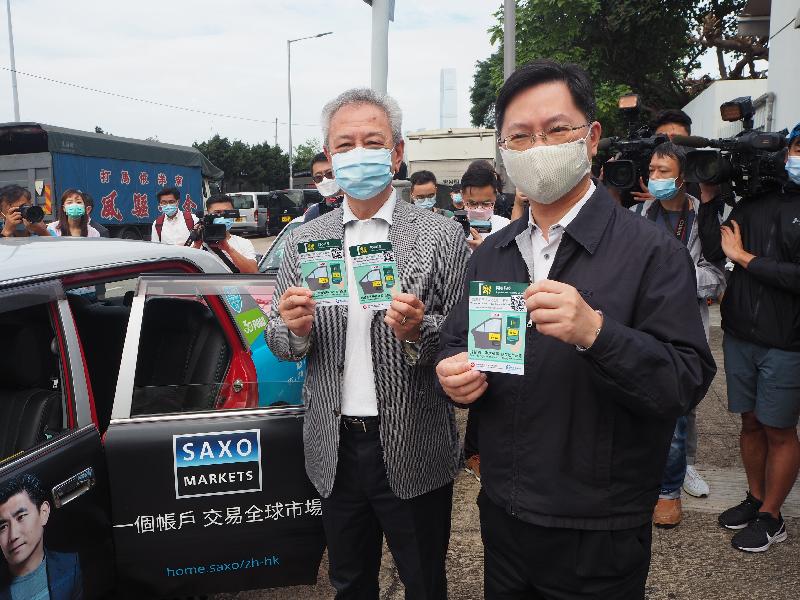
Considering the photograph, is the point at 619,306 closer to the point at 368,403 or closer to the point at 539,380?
the point at 539,380

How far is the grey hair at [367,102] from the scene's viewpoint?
214 centimetres

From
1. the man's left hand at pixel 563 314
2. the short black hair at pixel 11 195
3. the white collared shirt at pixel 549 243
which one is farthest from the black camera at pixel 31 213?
the man's left hand at pixel 563 314

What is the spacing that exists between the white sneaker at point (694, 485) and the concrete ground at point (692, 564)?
4cm

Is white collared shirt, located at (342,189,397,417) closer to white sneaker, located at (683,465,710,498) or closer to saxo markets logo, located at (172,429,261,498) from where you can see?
saxo markets logo, located at (172,429,261,498)

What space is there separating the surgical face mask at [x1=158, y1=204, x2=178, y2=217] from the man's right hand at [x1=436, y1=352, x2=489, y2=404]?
19.6 feet

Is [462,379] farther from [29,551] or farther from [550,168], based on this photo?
[29,551]

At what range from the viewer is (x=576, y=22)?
19.0 metres

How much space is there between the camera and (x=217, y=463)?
7.51 feet

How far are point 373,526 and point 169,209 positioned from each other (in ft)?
18.2

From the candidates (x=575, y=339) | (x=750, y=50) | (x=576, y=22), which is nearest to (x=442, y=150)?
(x=576, y=22)

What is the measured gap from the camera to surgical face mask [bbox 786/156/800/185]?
9.91 feet

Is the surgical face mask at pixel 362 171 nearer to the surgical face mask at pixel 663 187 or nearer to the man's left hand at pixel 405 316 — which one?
the man's left hand at pixel 405 316

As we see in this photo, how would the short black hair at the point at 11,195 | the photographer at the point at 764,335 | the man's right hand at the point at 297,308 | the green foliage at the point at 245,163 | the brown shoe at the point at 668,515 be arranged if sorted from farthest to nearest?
the green foliage at the point at 245,163 < the short black hair at the point at 11,195 < the brown shoe at the point at 668,515 < the photographer at the point at 764,335 < the man's right hand at the point at 297,308

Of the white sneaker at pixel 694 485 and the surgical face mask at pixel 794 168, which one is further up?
the surgical face mask at pixel 794 168
